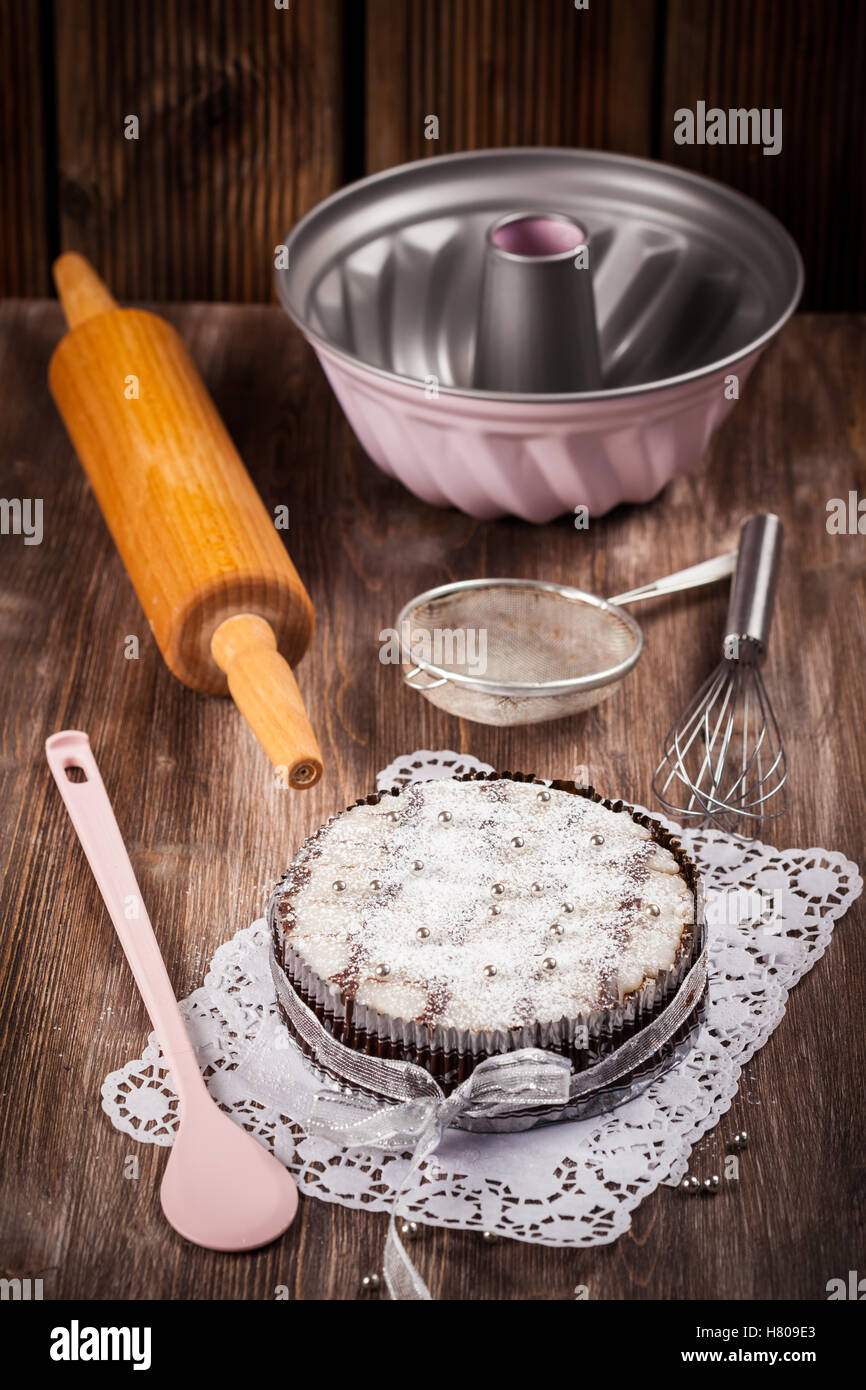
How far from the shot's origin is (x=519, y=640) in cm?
90

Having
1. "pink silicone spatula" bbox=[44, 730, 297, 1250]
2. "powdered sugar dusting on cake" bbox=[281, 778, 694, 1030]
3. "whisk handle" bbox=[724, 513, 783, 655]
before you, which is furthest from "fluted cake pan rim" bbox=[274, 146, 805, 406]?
"pink silicone spatula" bbox=[44, 730, 297, 1250]

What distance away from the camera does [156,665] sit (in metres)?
0.89

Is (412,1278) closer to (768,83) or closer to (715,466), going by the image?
(715,466)

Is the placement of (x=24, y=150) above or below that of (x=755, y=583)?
above

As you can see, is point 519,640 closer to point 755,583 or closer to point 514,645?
point 514,645

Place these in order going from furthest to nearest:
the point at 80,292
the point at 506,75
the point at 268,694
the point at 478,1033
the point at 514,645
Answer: the point at 506,75 → the point at 80,292 → the point at 514,645 → the point at 268,694 → the point at 478,1033

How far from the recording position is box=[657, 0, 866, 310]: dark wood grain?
1.15 meters

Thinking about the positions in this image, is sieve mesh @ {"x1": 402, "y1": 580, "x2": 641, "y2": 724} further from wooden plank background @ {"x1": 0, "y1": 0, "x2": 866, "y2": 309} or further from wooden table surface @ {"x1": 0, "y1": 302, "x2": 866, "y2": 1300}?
wooden plank background @ {"x1": 0, "y1": 0, "x2": 866, "y2": 309}

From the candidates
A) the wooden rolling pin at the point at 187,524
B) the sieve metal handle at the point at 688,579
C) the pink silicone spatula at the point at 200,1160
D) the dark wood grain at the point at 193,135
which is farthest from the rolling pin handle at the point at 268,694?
the dark wood grain at the point at 193,135

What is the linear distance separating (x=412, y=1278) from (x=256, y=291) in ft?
3.00

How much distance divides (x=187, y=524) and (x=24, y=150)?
1.76ft

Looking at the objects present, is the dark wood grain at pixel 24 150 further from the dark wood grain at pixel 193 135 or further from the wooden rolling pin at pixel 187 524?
the wooden rolling pin at pixel 187 524

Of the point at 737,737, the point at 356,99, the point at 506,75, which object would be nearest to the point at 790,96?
the point at 506,75
